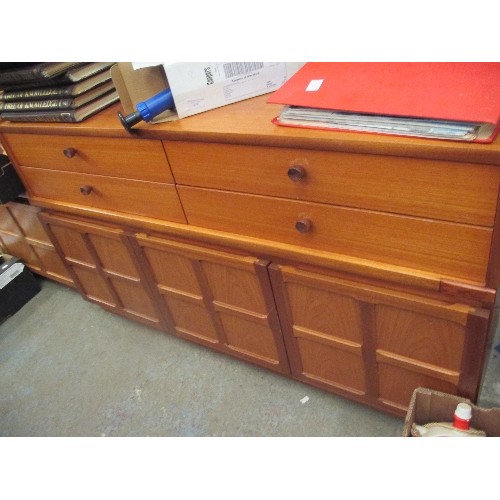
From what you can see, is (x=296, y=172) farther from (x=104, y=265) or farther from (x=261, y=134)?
(x=104, y=265)

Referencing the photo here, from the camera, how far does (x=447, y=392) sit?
38.9 inches

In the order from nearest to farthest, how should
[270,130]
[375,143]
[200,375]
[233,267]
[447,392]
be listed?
[375,143] < [270,130] < [447,392] < [233,267] < [200,375]

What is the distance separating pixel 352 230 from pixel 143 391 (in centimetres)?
100

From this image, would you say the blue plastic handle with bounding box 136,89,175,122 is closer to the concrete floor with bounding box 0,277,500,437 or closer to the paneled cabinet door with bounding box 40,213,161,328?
the paneled cabinet door with bounding box 40,213,161,328

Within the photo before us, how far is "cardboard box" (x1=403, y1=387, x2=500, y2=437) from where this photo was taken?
3.08 feet

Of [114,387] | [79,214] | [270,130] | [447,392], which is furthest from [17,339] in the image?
[447,392]

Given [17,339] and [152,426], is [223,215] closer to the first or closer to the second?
[152,426]

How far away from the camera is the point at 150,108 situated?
0.91 meters

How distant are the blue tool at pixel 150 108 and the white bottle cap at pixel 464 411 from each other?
36.5 inches

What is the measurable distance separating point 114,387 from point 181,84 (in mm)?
1094

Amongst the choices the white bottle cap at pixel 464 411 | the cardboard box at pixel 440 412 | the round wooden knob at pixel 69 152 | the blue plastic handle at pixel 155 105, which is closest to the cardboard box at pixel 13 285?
the round wooden knob at pixel 69 152

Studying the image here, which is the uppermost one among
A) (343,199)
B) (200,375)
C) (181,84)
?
(181,84)

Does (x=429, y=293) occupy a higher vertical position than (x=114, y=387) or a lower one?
higher

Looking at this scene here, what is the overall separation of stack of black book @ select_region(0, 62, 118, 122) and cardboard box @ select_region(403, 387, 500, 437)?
109cm
